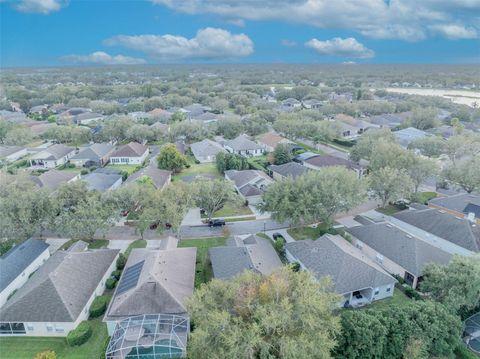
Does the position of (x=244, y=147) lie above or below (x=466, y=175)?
below

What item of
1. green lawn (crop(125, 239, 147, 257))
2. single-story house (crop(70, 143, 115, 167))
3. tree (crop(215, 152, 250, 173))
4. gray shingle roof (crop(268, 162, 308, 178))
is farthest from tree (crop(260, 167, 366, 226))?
→ single-story house (crop(70, 143, 115, 167))

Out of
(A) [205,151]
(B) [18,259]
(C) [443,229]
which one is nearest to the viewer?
(B) [18,259]

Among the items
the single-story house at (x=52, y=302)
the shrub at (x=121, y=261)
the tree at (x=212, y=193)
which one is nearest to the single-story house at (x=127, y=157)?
the tree at (x=212, y=193)

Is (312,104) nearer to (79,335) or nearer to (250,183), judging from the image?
(250,183)

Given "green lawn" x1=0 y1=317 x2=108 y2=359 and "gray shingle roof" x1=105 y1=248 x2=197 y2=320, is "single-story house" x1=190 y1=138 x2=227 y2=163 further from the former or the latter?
"green lawn" x1=0 y1=317 x2=108 y2=359

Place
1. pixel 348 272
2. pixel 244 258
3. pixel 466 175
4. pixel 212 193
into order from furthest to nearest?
pixel 466 175 < pixel 212 193 < pixel 244 258 < pixel 348 272

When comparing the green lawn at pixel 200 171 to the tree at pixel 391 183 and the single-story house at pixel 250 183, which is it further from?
the tree at pixel 391 183

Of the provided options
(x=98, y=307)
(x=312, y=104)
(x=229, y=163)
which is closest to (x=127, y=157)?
(x=229, y=163)
